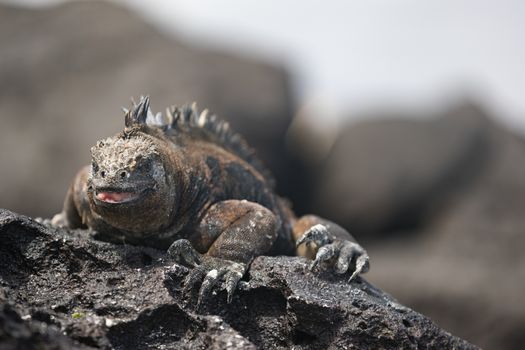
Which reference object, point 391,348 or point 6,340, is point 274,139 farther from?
point 6,340

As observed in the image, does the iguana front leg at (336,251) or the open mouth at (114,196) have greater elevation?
the open mouth at (114,196)

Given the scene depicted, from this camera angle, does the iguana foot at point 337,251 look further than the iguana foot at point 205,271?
Yes

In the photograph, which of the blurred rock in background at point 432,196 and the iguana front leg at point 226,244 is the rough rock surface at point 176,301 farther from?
the blurred rock in background at point 432,196

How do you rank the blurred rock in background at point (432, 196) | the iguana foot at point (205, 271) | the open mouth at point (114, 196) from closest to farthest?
the iguana foot at point (205, 271), the open mouth at point (114, 196), the blurred rock in background at point (432, 196)

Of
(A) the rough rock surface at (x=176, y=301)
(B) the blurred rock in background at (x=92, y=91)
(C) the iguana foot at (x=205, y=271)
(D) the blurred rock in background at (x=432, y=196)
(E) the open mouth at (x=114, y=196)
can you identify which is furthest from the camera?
(B) the blurred rock in background at (x=92, y=91)

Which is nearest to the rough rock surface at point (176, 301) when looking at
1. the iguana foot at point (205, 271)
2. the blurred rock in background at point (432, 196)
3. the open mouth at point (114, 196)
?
the iguana foot at point (205, 271)

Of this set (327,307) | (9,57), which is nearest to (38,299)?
(327,307)

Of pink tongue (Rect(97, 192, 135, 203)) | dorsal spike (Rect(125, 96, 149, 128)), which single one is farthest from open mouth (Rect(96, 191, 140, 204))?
dorsal spike (Rect(125, 96, 149, 128))

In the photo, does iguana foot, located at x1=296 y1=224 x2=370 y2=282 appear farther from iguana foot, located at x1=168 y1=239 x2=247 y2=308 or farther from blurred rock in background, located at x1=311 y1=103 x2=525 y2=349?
blurred rock in background, located at x1=311 y1=103 x2=525 y2=349
